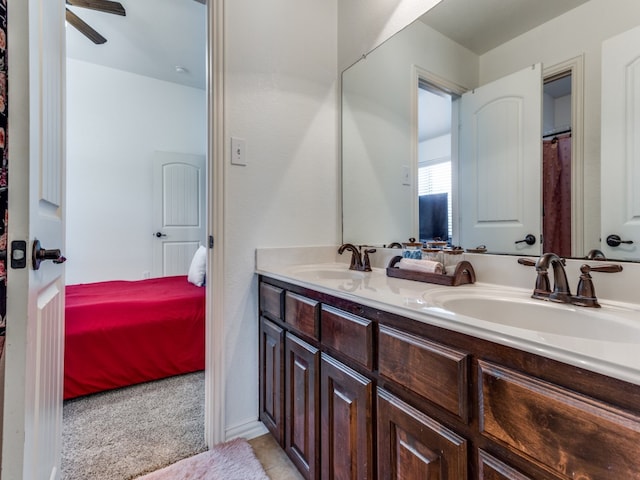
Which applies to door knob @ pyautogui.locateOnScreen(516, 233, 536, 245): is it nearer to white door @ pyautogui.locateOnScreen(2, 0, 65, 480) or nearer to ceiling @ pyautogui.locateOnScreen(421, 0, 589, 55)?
ceiling @ pyautogui.locateOnScreen(421, 0, 589, 55)

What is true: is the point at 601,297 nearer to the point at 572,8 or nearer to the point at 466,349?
the point at 466,349

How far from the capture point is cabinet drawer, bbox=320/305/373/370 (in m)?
0.83

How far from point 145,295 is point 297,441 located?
5.54ft

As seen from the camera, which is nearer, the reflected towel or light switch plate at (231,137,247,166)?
the reflected towel

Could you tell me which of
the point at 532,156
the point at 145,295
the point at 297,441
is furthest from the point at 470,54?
the point at 145,295

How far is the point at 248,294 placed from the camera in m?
1.51

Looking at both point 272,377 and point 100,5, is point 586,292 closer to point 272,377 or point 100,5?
point 272,377

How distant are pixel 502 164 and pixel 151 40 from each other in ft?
10.9

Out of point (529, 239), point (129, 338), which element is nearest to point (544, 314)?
point (529, 239)

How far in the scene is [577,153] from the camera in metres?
0.91

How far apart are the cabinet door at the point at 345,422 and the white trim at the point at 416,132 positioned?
740 mm

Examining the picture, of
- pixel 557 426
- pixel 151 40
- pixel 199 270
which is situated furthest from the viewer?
pixel 151 40

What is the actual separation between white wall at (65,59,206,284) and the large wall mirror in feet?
10.0

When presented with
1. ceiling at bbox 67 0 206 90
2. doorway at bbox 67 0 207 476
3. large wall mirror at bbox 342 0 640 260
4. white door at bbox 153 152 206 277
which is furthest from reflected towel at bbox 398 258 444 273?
doorway at bbox 67 0 207 476
